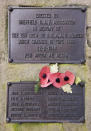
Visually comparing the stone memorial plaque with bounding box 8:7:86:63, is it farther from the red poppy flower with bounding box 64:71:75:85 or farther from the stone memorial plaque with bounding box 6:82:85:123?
the stone memorial plaque with bounding box 6:82:85:123

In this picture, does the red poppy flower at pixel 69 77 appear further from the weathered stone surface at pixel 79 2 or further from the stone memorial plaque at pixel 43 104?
the weathered stone surface at pixel 79 2

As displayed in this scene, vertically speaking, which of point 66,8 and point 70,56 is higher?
point 66,8

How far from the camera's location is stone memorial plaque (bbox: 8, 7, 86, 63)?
4.42 meters

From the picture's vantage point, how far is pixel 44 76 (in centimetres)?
438

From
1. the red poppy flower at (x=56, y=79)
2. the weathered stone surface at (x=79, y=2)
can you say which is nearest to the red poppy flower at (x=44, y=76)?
the red poppy flower at (x=56, y=79)

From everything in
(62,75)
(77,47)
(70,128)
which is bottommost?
(70,128)

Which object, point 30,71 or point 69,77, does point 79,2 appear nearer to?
point 69,77

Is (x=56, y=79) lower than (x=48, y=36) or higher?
lower

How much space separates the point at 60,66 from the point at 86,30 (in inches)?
20.3

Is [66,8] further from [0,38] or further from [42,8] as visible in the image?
[0,38]

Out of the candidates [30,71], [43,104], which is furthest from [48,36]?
[43,104]

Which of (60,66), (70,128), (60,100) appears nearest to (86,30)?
(60,66)

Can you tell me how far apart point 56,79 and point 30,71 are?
318 mm

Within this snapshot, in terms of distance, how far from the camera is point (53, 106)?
438cm
